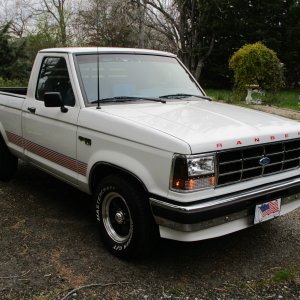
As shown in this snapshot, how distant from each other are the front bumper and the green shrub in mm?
12300

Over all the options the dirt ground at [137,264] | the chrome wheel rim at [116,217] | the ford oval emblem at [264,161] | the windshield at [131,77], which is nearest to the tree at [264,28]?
the windshield at [131,77]

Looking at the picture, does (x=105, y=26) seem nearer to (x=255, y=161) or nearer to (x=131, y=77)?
(x=131, y=77)

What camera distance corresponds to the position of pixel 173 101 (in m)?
4.54

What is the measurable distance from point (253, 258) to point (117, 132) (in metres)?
1.68

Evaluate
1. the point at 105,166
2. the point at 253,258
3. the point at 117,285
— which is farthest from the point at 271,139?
the point at 117,285

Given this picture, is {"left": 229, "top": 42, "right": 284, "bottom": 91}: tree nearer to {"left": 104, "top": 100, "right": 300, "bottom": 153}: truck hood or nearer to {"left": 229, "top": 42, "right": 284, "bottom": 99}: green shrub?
{"left": 229, "top": 42, "right": 284, "bottom": 99}: green shrub

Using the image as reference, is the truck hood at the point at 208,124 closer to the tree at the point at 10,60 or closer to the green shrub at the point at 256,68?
the green shrub at the point at 256,68

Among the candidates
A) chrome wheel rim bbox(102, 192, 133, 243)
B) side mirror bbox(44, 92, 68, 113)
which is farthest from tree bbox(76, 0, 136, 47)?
chrome wheel rim bbox(102, 192, 133, 243)

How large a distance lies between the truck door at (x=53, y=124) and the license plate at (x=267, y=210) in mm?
1797

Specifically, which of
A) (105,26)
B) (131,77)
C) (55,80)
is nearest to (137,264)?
(131,77)

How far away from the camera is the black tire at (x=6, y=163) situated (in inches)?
230

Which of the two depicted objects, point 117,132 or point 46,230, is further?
point 46,230

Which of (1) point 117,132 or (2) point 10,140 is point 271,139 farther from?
(2) point 10,140

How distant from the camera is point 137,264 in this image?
3.71m
